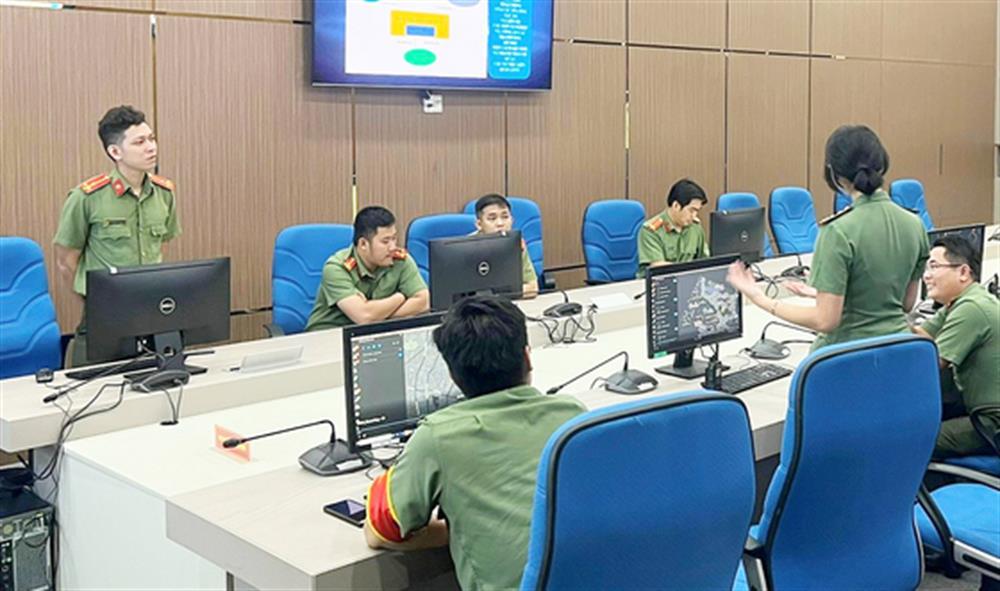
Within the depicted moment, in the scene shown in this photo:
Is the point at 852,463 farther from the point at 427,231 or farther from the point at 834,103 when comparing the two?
the point at 834,103

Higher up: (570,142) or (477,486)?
(570,142)

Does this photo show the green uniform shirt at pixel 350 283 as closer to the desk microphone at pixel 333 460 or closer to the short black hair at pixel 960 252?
the desk microphone at pixel 333 460

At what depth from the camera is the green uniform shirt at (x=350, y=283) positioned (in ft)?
13.9

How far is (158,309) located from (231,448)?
2.03ft

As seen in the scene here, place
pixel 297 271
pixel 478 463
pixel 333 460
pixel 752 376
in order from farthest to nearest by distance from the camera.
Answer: pixel 297 271 → pixel 752 376 → pixel 333 460 → pixel 478 463

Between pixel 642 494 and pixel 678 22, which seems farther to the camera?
pixel 678 22

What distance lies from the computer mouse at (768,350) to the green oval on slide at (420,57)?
283 cm

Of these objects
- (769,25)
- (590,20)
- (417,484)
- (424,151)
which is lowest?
(417,484)

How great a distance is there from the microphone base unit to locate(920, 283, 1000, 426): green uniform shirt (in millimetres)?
1789

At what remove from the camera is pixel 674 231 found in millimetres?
5984

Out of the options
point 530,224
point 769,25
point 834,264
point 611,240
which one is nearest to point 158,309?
point 834,264

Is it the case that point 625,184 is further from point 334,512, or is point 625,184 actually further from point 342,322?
point 334,512

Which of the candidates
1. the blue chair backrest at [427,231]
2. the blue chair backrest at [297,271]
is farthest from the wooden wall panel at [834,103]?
the blue chair backrest at [297,271]

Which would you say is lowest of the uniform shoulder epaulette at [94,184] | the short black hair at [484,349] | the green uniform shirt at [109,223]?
the short black hair at [484,349]
